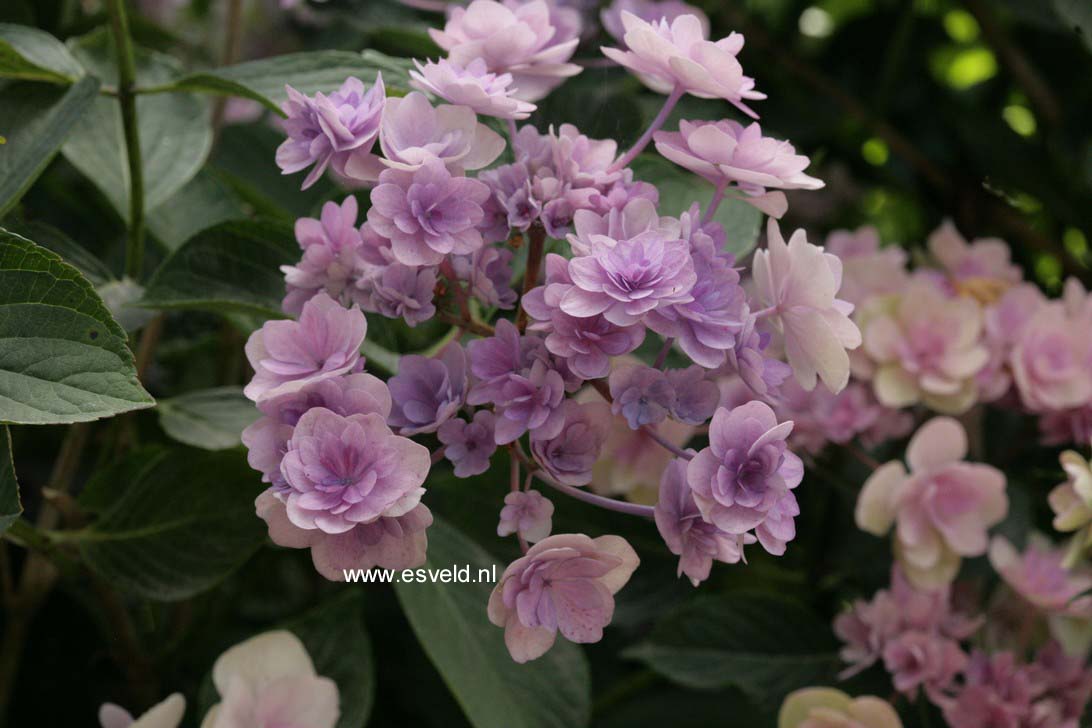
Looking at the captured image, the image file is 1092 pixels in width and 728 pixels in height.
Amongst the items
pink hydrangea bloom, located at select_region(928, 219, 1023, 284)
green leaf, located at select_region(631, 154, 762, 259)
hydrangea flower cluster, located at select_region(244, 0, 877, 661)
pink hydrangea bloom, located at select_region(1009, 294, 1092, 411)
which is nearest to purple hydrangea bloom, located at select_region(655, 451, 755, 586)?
hydrangea flower cluster, located at select_region(244, 0, 877, 661)

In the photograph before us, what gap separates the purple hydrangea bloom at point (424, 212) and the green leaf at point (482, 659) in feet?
0.62

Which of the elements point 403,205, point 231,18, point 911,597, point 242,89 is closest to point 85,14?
point 231,18

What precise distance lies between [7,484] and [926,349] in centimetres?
46

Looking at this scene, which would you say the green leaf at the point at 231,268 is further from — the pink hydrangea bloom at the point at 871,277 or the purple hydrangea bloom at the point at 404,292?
the pink hydrangea bloom at the point at 871,277

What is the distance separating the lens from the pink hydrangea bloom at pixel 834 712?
502 mm

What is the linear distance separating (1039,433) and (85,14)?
0.69 m

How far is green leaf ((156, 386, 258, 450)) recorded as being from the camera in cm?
49

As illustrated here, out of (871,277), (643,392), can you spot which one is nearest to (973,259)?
(871,277)

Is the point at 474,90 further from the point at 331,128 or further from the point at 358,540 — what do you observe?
the point at 358,540

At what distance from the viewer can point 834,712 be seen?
0.50 meters

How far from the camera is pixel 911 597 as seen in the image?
57cm

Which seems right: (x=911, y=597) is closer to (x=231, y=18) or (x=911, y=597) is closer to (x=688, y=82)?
(x=688, y=82)

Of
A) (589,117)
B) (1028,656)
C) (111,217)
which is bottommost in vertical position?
(1028,656)

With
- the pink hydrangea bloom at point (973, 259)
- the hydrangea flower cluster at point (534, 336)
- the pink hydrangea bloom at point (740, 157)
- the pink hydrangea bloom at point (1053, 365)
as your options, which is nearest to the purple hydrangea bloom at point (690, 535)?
the hydrangea flower cluster at point (534, 336)
